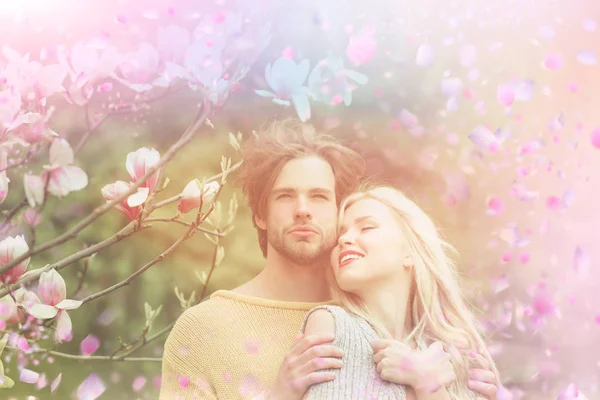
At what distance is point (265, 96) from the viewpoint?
5.68 feet

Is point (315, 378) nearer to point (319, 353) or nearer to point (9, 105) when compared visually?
point (319, 353)

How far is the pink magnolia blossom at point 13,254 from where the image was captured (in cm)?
170

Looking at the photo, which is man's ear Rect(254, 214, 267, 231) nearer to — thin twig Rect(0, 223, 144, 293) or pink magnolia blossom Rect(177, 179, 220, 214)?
pink magnolia blossom Rect(177, 179, 220, 214)

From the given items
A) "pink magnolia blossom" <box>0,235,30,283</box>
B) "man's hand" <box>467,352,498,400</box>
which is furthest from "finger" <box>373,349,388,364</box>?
"pink magnolia blossom" <box>0,235,30,283</box>

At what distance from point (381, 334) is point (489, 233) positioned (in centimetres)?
40

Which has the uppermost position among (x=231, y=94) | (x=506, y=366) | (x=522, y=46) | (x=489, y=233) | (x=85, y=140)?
(x=522, y=46)

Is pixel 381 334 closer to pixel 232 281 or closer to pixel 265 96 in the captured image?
pixel 232 281

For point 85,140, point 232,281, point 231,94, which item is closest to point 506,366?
point 232,281

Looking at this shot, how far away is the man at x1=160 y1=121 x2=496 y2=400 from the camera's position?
1.59m

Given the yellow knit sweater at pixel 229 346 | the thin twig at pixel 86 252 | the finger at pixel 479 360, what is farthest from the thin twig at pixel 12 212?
the finger at pixel 479 360

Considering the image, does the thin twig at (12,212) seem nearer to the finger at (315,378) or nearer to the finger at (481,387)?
the finger at (315,378)

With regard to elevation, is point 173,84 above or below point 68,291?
above

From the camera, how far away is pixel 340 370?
60.8 inches

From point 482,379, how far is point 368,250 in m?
0.43
